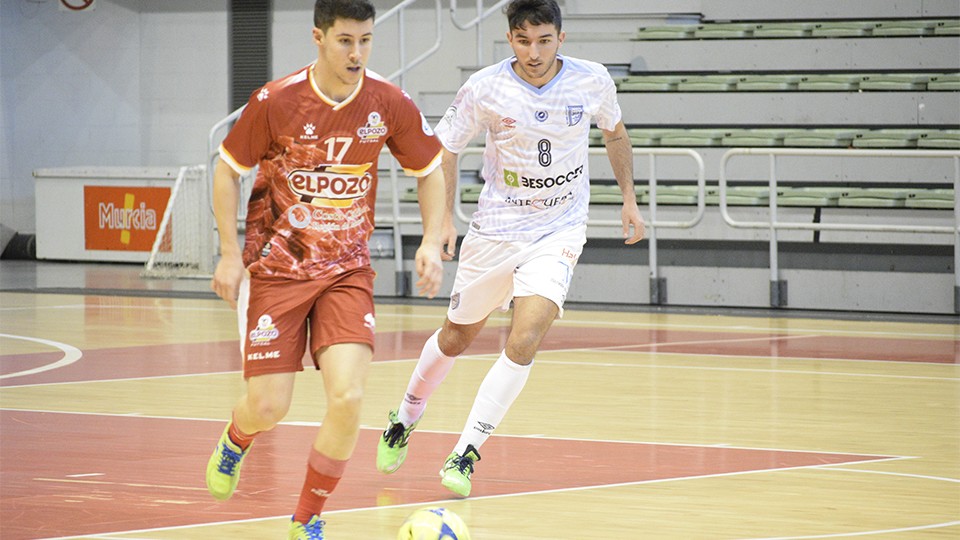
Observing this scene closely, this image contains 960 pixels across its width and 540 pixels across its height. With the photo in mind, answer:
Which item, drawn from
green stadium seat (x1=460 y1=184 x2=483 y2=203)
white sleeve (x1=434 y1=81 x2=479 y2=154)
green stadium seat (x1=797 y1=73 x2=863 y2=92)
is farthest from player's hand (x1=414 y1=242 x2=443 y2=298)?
green stadium seat (x1=797 y1=73 x2=863 y2=92)

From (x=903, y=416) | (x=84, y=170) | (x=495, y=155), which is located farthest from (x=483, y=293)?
(x=84, y=170)

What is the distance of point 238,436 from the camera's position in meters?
4.91

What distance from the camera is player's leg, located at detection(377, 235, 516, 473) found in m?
6.10

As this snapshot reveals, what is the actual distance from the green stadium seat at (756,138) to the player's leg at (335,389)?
1020 cm

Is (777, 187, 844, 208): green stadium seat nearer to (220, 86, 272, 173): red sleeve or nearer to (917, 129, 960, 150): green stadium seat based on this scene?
(917, 129, 960, 150): green stadium seat

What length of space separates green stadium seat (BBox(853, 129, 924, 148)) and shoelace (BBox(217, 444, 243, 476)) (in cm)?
1024

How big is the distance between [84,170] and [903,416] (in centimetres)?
1368

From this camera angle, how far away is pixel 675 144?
1473 centimetres

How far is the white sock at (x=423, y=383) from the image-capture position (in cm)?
605

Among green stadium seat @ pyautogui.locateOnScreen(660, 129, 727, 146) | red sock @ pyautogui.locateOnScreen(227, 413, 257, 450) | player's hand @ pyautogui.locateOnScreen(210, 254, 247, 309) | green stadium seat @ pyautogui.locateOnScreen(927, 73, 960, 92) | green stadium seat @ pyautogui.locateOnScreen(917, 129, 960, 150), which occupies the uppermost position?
green stadium seat @ pyautogui.locateOnScreen(927, 73, 960, 92)

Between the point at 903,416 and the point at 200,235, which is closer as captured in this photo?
the point at 903,416

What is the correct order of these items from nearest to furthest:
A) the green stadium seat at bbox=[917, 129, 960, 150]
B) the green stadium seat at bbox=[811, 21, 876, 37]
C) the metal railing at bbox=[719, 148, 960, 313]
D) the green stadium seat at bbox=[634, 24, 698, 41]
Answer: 1. the metal railing at bbox=[719, 148, 960, 313]
2. the green stadium seat at bbox=[917, 129, 960, 150]
3. the green stadium seat at bbox=[811, 21, 876, 37]
4. the green stadium seat at bbox=[634, 24, 698, 41]

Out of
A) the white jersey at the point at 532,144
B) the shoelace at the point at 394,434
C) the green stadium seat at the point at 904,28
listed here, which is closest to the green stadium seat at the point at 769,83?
the green stadium seat at the point at 904,28

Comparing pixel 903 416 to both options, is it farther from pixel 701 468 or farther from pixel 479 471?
pixel 479 471
